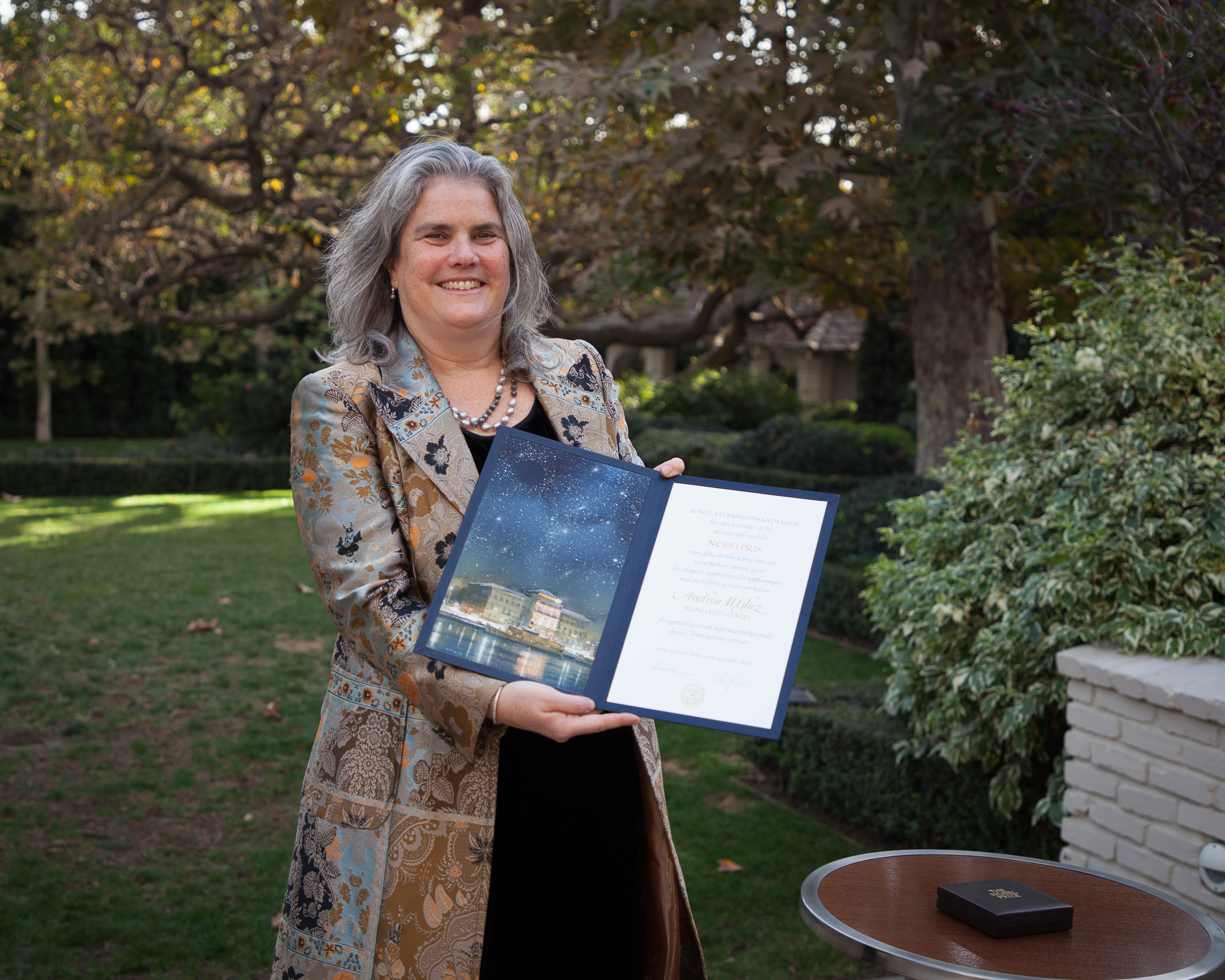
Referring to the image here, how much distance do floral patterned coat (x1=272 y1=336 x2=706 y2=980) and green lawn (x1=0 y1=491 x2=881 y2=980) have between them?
209 cm

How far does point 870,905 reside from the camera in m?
2.03

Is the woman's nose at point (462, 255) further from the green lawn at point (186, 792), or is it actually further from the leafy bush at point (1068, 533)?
the green lawn at point (186, 792)

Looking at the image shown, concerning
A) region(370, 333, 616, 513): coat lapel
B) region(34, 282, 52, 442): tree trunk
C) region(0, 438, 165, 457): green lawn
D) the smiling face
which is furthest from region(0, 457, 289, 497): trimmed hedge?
the smiling face

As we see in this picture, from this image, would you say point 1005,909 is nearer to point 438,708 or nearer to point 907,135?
point 438,708

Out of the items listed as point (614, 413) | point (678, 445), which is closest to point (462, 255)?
point (614, 413)

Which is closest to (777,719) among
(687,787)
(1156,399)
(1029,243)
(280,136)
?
(1156,399)

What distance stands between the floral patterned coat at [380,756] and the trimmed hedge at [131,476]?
15.1 metres

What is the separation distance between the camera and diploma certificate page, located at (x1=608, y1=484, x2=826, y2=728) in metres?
1.71

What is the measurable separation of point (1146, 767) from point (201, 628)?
675cm

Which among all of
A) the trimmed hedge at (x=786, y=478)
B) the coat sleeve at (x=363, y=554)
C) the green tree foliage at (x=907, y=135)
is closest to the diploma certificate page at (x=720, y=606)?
the coat sleeve at (x=363, y=554)

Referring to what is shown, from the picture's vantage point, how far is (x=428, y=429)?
76.7 inches

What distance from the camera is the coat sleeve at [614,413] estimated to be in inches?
88.7

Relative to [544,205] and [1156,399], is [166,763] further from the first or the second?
[544,205]

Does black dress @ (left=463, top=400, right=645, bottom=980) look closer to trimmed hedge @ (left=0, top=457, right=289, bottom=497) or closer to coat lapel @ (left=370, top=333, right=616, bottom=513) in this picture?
coat lapel @ (left=370, top=333, right=616, bottom=513)
